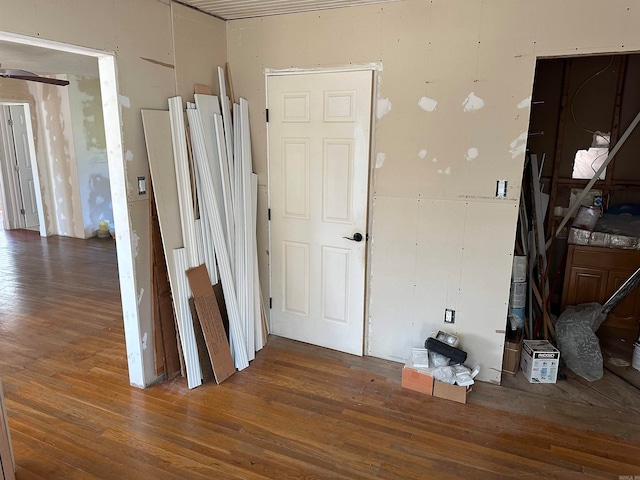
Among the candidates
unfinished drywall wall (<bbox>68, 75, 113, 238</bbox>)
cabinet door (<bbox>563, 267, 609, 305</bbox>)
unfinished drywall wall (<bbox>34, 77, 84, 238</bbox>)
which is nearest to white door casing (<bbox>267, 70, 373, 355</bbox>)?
cabinet door (<bbox>563, 267, 609, 305</bbox>)

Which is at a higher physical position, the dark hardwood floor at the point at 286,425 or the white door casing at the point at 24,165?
the white door casing at the point at 24,165

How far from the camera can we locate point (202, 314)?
3.20 metres

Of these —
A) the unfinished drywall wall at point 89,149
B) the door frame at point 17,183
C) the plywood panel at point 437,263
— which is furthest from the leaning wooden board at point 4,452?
the door frame at point 17,183

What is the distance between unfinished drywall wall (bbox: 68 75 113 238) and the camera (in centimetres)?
702

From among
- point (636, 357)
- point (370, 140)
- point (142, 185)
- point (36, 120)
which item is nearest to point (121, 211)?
point (142, 185)

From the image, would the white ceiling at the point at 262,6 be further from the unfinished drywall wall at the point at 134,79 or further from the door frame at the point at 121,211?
the door frame at the point at 121,211

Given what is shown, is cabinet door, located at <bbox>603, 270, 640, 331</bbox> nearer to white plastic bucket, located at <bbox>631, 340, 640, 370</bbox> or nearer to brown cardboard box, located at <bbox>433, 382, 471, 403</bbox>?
white plastic bucket, located at <bbox>631, 340, 640, 370</bbox>

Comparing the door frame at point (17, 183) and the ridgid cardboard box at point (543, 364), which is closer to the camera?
the ridgid cardboard box at point (543, 364)

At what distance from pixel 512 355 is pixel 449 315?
561 millimetres

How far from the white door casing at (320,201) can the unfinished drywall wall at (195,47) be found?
47cm

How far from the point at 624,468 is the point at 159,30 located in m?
3.87

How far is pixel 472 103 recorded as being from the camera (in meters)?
2.95

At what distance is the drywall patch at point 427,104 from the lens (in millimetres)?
3049

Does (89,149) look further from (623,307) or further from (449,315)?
(623,307)
